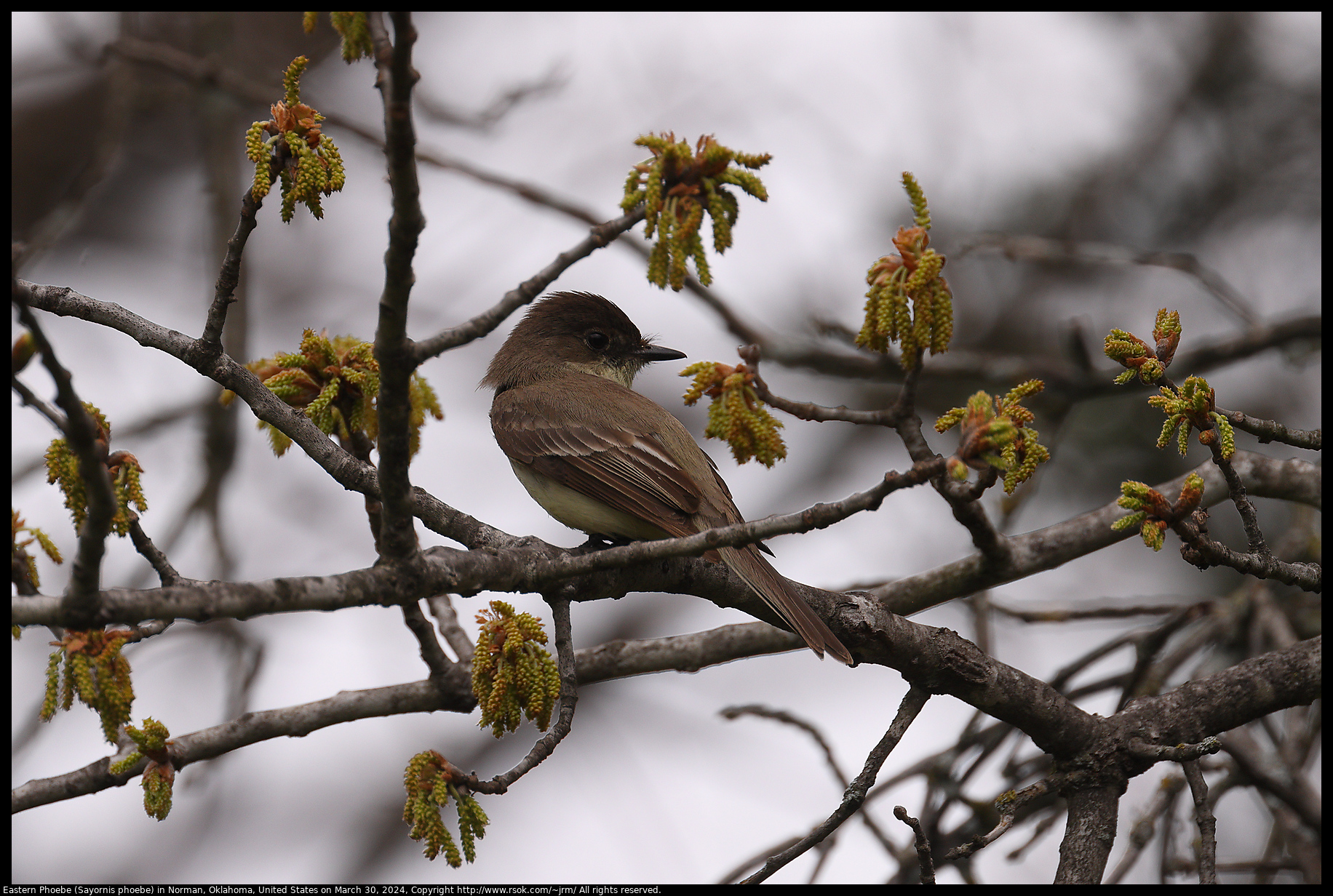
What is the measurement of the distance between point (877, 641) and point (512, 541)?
4.72 feet

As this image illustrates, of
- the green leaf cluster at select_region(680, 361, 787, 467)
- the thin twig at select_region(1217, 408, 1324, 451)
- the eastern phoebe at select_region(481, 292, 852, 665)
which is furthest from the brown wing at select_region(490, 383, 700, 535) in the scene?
the thin twig at select_region(1217, 408, 1324, 451)

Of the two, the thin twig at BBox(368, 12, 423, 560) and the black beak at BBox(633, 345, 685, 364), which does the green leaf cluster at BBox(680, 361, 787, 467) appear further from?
the black beak at BBox(633, 345, 685, 364)

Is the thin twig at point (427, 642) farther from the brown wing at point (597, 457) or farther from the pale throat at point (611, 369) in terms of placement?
the pale throat at point (611, 369)

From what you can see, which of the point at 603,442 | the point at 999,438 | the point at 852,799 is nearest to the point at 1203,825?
the point at 852,799

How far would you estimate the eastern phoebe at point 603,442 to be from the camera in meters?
5.13

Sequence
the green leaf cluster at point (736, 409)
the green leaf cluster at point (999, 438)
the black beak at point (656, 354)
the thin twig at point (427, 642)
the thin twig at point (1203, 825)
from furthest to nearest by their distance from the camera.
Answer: the black beak at point (656, 354) < the thin twig at point (427, 642) < the thin twig at point (1203, 825) < the green leaf cluster at point (736, 409) < the green leaf cluster at point (999, 438)

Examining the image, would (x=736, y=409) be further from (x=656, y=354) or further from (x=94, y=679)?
(x=656, y=354)

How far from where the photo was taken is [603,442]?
5.61 m

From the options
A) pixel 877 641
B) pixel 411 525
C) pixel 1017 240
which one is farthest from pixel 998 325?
pixel 411 525

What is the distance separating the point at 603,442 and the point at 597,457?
17 centimetres

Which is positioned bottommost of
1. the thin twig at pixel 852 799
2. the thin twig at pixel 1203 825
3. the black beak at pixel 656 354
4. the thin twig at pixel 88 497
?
the thin twig at pixel 1203 825

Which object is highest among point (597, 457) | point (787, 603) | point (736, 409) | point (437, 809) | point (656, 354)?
point (656, 354)

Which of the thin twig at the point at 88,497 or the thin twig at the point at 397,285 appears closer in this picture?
the thin twig at the point at 88,497

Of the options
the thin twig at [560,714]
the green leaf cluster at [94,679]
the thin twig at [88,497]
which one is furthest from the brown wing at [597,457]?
the thin twig at [88,497]
